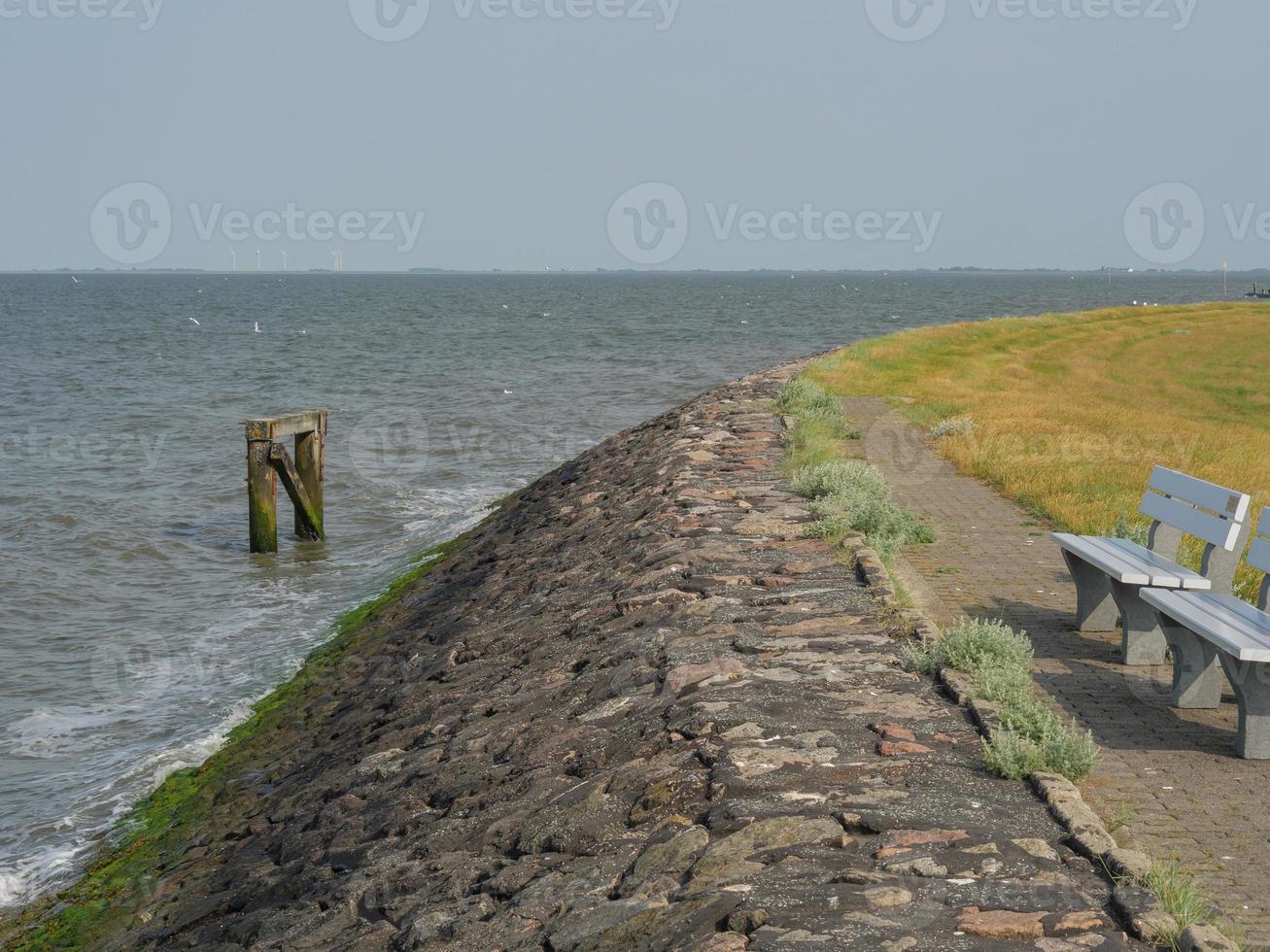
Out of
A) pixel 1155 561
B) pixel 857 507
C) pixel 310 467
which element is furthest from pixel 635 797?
pixel 310 467

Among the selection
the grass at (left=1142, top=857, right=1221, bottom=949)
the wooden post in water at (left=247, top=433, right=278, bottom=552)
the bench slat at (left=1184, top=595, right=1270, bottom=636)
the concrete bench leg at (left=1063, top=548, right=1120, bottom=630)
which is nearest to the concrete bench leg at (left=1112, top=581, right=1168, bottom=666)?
the concrete bench leg at (left=1063, top=548, right=1120, bottom=630)

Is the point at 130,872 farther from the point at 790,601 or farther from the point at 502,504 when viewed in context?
the point at 502,504

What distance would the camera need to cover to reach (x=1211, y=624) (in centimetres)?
577

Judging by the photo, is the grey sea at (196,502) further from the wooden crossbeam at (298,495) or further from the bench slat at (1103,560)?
the bench slat at (1103,560)

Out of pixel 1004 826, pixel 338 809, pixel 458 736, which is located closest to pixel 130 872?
pixel 338 809

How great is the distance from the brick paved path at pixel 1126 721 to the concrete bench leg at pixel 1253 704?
7 cm

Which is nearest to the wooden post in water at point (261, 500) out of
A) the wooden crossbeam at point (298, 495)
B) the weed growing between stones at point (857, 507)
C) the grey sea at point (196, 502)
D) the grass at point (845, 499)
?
the wooden crossbeam at point (298, 495)

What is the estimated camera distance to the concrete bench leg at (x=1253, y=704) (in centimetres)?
557

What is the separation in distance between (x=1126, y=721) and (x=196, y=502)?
18.8 metres

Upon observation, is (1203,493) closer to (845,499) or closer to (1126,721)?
(1126,721)

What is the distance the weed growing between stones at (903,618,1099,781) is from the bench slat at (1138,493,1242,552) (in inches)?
46.8

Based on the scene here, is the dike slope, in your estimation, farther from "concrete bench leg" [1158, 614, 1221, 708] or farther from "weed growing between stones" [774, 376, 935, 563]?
"concrete bench leg" [1158, 614, 1221, 708]

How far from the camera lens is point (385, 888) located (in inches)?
211

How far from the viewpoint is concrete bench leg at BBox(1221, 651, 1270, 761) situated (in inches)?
219
